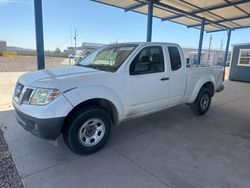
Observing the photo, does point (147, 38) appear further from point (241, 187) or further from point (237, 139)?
point (241, 187)

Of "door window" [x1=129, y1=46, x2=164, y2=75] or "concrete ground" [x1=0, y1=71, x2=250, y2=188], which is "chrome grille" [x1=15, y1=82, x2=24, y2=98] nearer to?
"concrete ground" [x1=0, y1=71, x2=250, y2=188]

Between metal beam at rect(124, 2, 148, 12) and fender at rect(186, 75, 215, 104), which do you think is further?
metal beam at rect(124, 2, 148, 12)

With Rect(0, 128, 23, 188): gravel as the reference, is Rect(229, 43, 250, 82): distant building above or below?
above

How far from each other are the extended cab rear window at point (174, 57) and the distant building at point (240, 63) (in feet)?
40.3

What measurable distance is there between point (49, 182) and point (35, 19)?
4697mm

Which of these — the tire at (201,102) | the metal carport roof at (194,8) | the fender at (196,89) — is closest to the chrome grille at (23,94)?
the fender at (196,89)

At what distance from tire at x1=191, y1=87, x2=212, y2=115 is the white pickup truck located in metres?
0.67

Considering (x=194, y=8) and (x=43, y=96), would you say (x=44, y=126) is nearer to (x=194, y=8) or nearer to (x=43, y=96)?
(x=43, y=96)

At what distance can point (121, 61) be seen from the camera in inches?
144

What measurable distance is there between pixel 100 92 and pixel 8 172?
175 centimetres

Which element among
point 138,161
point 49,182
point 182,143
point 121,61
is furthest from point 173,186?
point 121,61

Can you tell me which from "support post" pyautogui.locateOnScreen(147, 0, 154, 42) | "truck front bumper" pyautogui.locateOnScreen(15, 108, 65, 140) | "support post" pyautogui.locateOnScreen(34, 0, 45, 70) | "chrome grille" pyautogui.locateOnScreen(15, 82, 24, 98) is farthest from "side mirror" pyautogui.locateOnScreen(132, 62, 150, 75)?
"support post" pyautogui.locateOnScreen(147, 0, 154, 42)

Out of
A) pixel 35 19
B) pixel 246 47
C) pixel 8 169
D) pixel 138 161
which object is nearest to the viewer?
pixel 8 169

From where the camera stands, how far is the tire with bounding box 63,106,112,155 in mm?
3059
